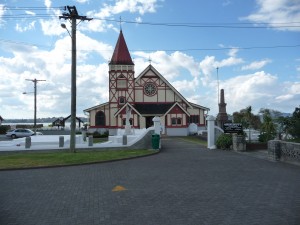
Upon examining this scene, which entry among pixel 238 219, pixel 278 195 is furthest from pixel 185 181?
pixel 238 219

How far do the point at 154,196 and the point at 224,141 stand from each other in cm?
1483

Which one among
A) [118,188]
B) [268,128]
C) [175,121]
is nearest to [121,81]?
[175,121]

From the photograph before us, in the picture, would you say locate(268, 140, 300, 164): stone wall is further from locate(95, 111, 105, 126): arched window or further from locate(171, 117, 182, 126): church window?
locate(95, 111, 105, 126): arched window

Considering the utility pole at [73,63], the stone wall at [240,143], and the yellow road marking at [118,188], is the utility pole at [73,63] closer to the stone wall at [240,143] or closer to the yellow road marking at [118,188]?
the stone wall at [240,143]

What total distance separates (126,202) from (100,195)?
111 cm

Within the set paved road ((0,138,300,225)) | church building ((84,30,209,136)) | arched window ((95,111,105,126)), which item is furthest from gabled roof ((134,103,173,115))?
paved road ((0,138,300,225))

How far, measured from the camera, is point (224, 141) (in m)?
22.6

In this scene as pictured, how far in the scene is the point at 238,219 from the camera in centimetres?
659

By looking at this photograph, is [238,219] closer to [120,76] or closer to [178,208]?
[178,208]

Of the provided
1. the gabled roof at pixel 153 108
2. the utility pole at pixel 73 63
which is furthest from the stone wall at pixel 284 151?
the gabled roof at pixel 153 108

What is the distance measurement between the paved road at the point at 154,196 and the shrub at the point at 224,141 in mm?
8688

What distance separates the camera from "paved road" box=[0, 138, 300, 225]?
6.74 meters

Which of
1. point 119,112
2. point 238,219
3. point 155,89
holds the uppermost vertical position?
point 155,89

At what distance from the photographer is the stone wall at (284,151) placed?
14.9 meters
